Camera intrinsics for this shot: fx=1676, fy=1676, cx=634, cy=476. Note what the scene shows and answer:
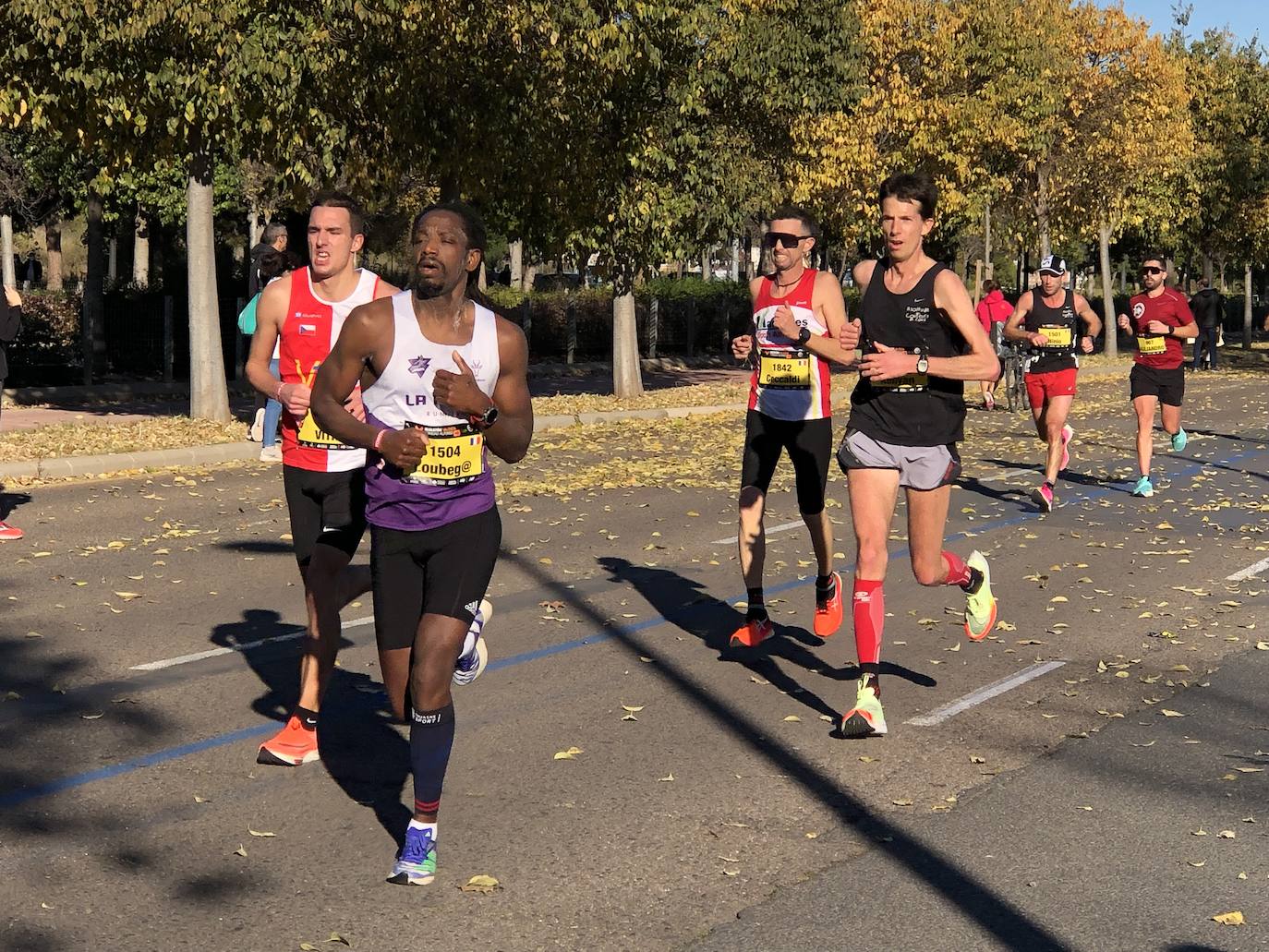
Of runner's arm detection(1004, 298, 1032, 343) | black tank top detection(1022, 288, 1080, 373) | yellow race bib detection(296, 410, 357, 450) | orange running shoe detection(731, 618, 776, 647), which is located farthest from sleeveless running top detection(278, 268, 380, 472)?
black tank top detection(1022, 288, 1080, 373)

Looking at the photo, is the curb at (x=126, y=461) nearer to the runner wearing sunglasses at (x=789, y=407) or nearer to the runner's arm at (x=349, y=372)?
the runner wearing sunglasses at (x=789, y=407)

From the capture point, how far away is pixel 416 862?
4992 mm

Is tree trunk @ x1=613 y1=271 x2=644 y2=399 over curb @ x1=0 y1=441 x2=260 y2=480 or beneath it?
over

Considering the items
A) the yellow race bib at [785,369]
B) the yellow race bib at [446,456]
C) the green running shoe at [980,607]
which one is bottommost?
the green running shoe at [980,607]

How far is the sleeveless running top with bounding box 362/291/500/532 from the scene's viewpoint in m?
5.11

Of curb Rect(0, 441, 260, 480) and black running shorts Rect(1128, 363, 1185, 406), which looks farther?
black running shorts Rect(1128, 363, 1185, 406)

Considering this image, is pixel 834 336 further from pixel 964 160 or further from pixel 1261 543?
pixel 964 160

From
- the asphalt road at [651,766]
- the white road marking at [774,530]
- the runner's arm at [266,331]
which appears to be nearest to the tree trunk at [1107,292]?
the white road marking at [774,530]

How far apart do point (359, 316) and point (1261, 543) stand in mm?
8994

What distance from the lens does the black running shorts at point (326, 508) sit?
6305mm

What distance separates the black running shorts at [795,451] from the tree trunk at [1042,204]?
35.7m

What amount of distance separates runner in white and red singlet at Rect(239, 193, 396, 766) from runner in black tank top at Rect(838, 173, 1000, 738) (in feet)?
6.77

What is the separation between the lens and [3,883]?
4.96m

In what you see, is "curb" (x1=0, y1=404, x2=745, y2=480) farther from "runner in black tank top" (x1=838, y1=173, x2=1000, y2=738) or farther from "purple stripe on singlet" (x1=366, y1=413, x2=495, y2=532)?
"purple stripe on singlet" (x1=366, y1=413, x2=495, y2=532)
